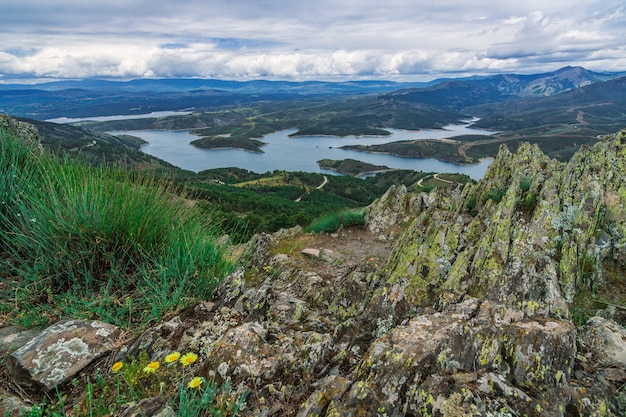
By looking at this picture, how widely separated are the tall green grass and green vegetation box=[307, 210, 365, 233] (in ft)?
17.3

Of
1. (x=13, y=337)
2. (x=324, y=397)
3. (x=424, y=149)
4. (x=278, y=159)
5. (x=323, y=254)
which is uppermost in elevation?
(x=13, y=337)

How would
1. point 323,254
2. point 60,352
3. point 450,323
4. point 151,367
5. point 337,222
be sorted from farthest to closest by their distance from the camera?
1. point 337,222
2. point 323,254
3. point 450,323
4. point 60,352
5. point 151,367

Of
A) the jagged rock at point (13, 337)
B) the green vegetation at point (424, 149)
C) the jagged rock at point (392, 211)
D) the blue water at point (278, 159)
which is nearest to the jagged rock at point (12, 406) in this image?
the jagged rock at point (13, 337)

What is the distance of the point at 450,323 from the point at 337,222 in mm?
7186

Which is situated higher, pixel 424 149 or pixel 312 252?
pixel 312 252

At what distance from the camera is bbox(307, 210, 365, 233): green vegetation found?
993cm

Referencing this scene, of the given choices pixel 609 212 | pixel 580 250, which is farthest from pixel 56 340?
pixel 609 212

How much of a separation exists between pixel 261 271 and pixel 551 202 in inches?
177

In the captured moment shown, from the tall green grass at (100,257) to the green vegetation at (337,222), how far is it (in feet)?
17.3

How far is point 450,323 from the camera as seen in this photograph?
3.20 m

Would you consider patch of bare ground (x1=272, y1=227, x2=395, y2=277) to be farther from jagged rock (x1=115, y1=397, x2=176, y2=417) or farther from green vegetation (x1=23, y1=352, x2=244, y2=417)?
jagged rock (x1=115, y1=397, x2=176, y2=417)

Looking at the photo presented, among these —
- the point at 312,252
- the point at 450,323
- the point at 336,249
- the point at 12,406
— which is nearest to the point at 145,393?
the point at 12,406

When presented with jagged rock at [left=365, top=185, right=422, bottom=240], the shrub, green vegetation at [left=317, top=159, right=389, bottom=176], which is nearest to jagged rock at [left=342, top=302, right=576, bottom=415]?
the shrub

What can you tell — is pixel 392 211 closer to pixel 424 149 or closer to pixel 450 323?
pixel 450 323
